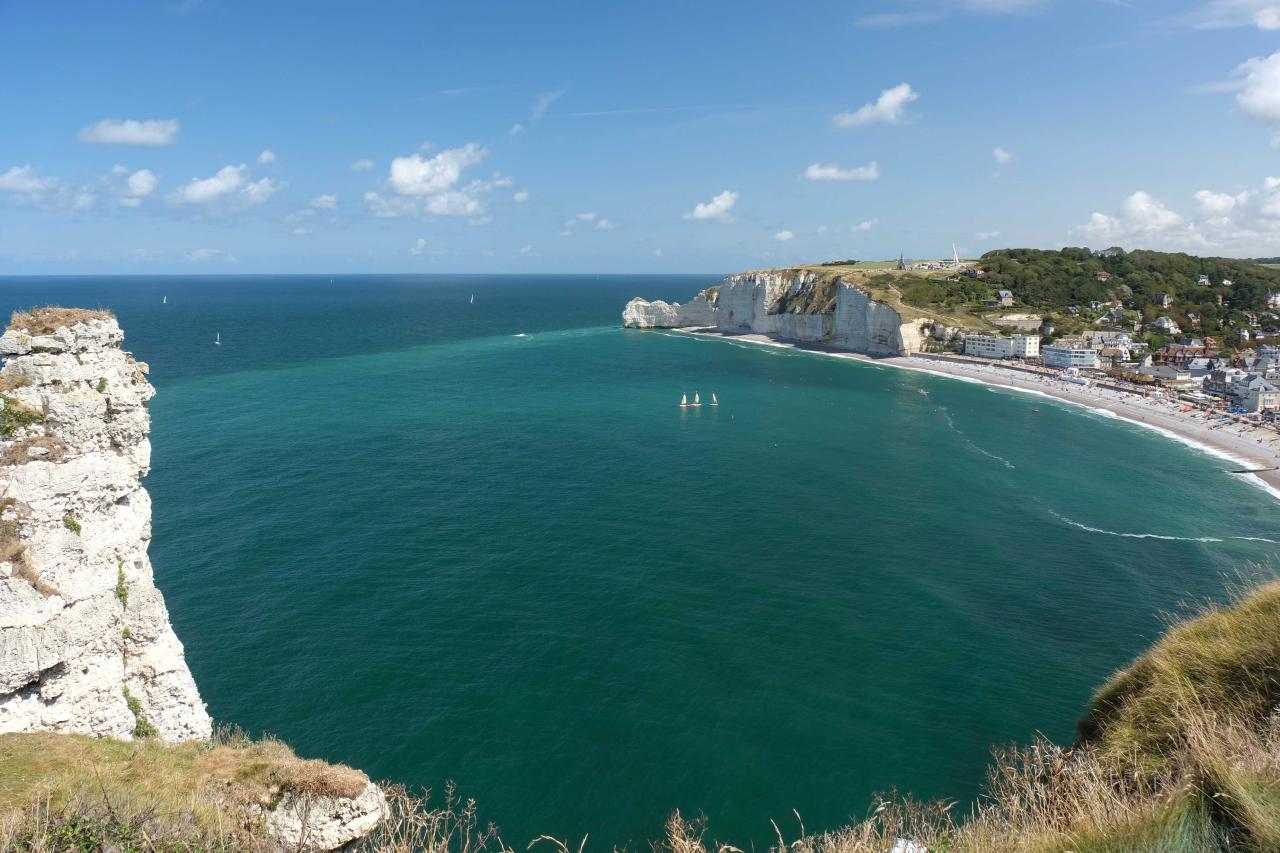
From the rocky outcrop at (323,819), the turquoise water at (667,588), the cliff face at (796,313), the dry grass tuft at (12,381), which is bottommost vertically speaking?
the turquoise water at (667,588)

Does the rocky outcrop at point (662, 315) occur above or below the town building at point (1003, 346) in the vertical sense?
above

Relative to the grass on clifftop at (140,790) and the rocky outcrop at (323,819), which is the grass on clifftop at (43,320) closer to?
the grass on clifftop at (140,790)

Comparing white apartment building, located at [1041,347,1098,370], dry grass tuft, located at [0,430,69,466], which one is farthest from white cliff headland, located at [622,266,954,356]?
dry grass tuft, located at [0,430,69,466]

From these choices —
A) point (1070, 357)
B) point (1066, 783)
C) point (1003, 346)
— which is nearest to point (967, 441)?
point (1070, 357)

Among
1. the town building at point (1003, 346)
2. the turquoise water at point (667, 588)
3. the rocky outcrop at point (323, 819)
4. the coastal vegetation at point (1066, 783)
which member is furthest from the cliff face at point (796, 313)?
the rocky outcrop at point (323, 819)

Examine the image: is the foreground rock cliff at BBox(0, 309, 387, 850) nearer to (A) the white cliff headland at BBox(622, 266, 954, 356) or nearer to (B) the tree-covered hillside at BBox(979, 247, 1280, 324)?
(A) the white cliff headland at BBox(622, 266, 954, 356)

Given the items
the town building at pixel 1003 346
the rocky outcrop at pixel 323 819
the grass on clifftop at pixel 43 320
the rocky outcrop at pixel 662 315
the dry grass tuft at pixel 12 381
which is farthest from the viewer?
the rocky outcrop at pixel 662 315
